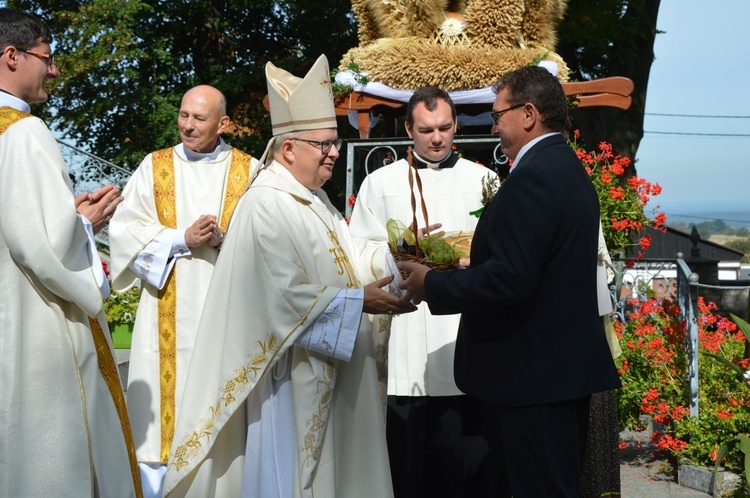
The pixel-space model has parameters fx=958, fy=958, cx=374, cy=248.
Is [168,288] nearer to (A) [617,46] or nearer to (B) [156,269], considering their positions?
(B) [156,269]

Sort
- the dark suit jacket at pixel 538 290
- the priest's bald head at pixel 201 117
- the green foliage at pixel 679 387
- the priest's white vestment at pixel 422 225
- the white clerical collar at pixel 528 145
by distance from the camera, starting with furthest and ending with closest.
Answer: the green foliage at pixel 679 387 < the priest's bald head at pixel 201 117 < the priest's white vestment at pixel 422 225 < the white clerical collar at pixel 528 145 < the dark suit jacket at pixel 538 290

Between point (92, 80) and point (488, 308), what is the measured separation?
43.2 ft

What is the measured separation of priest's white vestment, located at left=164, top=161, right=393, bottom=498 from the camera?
3951 millimetres

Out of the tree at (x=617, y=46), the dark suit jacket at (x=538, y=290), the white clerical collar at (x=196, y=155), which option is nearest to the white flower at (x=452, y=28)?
the white clerical collar at (x=196, y=155)

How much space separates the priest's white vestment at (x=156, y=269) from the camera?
215 inches

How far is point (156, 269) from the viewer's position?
5445 millimetres

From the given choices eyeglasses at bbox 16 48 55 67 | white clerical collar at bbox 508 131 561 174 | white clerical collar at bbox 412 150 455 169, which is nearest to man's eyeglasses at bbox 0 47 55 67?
eyeglasses at bbox 16 48 55 67

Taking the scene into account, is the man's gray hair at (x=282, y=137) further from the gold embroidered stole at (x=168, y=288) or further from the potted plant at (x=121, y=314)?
the potted plant at (x=121, y=314)

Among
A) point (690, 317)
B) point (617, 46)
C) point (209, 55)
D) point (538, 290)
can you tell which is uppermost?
point (209, 55)

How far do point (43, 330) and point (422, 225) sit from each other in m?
2.15

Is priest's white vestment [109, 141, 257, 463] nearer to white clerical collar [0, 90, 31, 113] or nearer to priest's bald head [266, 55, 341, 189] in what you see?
priest's bald head [266, 55, 341, 189]

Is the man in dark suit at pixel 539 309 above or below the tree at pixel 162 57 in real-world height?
below

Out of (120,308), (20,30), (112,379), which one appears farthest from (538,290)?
(120,308)

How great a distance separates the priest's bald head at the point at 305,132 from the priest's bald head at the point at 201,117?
1.39 m
